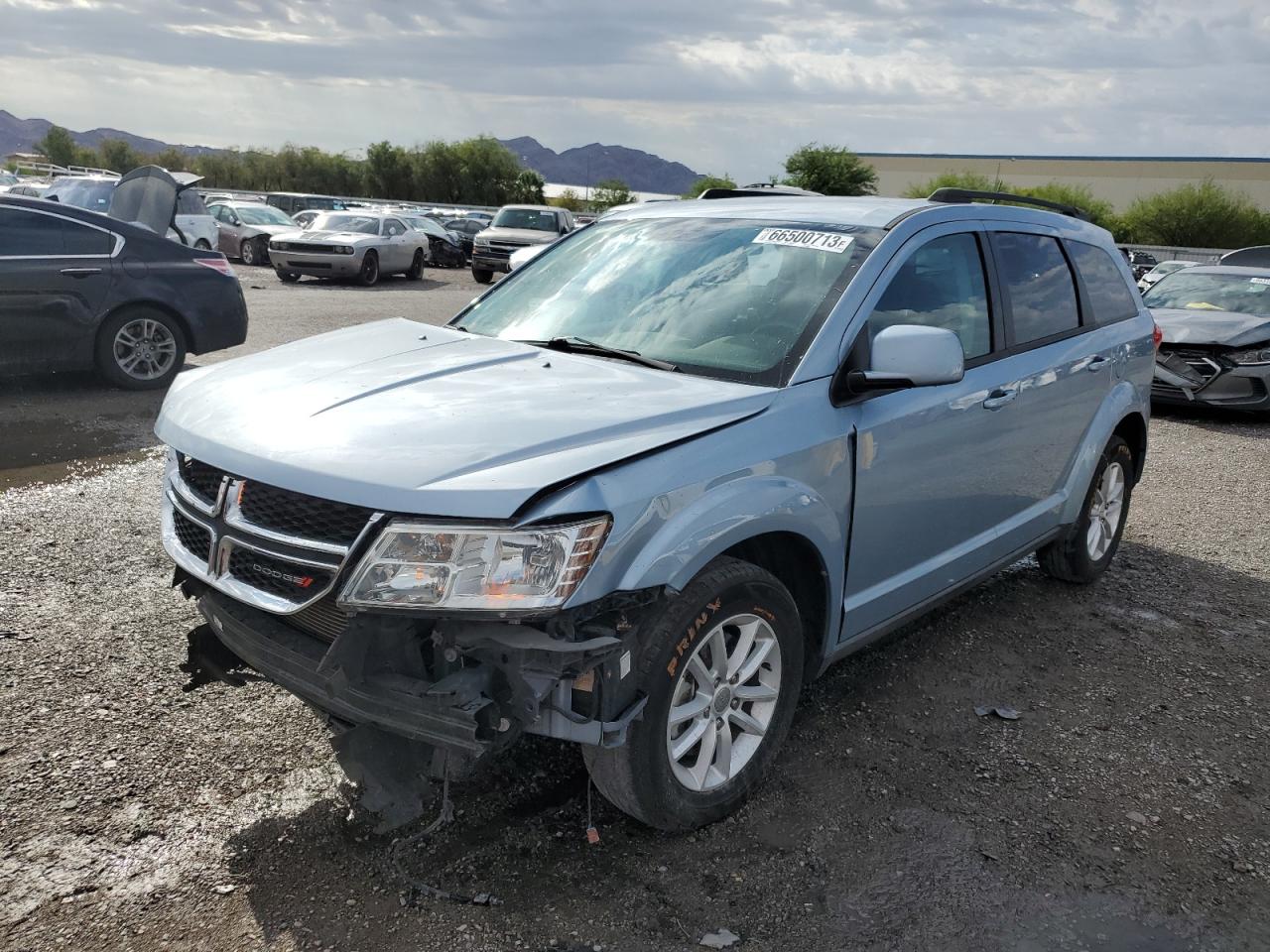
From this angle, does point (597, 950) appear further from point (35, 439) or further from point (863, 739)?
point (35, 439)

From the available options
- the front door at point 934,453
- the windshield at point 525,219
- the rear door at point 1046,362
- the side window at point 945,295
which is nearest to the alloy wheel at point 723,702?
the front door at point 934,453

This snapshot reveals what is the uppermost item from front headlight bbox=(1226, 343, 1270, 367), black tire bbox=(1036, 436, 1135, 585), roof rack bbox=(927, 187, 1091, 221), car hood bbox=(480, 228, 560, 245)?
roof rack bbox=(927, 187, 1091, 221)

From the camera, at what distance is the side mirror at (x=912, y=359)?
3.34m

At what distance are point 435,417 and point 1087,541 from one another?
3.89 metres

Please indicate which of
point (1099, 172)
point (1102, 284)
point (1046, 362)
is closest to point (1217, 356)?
point (1102, 284)

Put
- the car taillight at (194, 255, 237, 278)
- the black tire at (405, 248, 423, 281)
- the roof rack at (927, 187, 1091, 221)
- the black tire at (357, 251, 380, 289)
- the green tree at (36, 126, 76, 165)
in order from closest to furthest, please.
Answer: the roof rack at (927, 187, 1091, 221), the car taillight at (194, 255, 237, 278), the black tire at (357, 251, 380, 289), the black tire at (405, 248, 423, 281), the green tree at (36, 126, 76, 165)

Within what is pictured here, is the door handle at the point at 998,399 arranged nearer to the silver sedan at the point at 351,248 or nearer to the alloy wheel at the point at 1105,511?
the alloy wheel at the point at 1105,511

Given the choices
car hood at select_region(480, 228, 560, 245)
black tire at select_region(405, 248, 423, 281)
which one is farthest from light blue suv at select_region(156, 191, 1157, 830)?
car hood at select_region(480, 228, 560, 245)

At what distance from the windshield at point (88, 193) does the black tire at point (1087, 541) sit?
548 inches

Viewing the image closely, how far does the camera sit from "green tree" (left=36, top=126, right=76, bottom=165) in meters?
82.4

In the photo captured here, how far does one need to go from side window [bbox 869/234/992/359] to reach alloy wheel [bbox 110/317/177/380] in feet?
24.1

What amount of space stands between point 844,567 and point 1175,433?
8.40 metres

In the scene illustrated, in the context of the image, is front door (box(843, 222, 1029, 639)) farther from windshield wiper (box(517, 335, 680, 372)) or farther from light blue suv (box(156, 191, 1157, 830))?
windshield wiper (box(517, 335, 680, 372))

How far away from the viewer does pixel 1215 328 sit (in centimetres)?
1111
